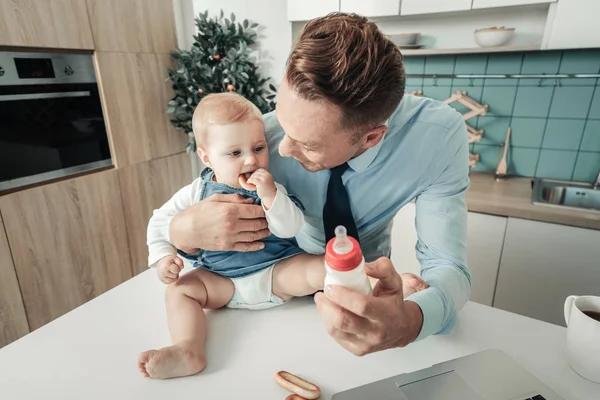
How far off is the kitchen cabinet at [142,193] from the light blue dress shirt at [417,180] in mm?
1677

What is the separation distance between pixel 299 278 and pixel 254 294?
0.12 metres

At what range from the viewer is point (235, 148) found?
40.1 inches

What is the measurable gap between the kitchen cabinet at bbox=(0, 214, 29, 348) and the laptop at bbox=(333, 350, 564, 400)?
1.94 metres

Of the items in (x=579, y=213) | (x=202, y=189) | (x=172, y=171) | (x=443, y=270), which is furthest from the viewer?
(x=172, y=171)

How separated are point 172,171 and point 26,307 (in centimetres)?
127

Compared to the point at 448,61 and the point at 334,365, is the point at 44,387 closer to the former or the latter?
the point at 334,365

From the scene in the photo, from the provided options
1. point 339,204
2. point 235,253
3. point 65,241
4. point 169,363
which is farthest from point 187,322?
point 65,241

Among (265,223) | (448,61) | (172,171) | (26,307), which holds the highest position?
(448,61)

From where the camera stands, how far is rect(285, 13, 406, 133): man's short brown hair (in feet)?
2.52

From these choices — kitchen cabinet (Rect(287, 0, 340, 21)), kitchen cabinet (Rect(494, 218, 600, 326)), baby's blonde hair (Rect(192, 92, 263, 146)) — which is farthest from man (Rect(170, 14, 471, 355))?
kitchen cabinet (Rect(287, 0, 340, 21))

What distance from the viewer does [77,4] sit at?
2.00 metres

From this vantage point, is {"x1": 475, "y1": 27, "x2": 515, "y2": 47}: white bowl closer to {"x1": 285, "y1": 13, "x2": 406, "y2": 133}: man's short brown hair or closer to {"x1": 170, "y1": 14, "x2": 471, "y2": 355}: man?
{"x1": 170, "y1": 14, "x2": 471, "y2": 355}: man

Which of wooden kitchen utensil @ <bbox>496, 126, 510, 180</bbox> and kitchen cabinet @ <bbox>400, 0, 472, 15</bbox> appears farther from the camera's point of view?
wooden kitchen utensil @ <bbox>496, 126, 510, 180</bbox>

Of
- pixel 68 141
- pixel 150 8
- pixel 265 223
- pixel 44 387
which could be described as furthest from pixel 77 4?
pixel 44 387
